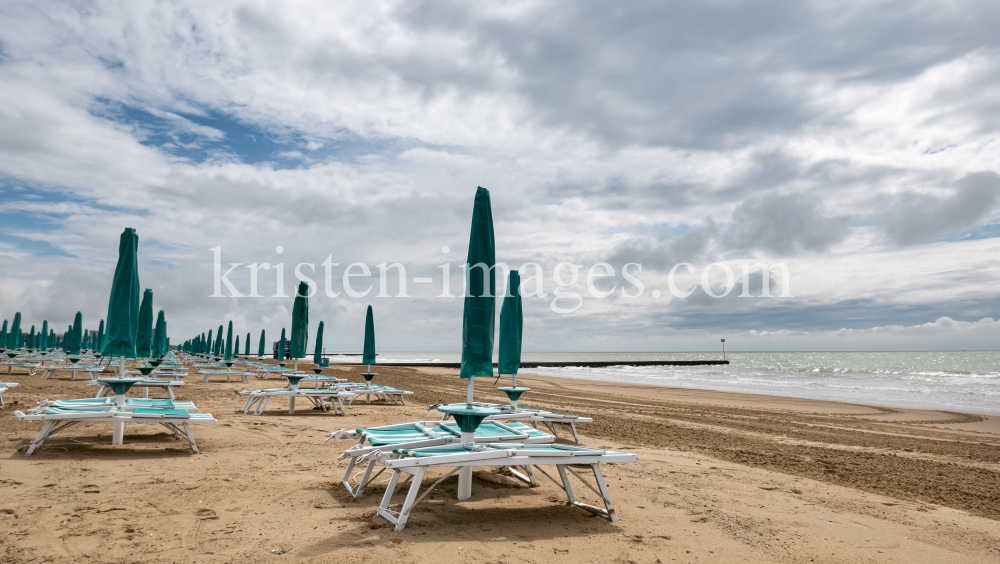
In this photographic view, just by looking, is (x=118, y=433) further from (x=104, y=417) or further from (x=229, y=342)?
(x=229, y=342)

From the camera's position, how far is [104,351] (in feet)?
23.7

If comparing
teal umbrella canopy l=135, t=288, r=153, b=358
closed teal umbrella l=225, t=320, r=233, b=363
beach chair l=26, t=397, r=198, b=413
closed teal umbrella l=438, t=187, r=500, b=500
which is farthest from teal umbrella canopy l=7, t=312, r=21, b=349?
closed teal umbrella l=438, t=187, r=500, b=500

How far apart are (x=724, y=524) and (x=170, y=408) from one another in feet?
23.2

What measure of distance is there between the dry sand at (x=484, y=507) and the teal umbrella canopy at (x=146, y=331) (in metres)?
1.27

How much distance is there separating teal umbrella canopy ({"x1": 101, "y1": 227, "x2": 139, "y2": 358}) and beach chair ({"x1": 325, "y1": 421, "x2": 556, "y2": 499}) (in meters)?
4.00

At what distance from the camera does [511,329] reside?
908 cm

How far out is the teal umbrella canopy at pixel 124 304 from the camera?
292 inches

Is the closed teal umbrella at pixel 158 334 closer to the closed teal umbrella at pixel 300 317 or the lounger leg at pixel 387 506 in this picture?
the closed teal umbrella at pixel 300 317

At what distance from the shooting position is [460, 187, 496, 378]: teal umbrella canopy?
4.89 metres

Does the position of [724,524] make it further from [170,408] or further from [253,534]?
[170,408]

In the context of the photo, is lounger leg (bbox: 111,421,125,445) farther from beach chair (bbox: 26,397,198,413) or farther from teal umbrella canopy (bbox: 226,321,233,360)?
teal umbrella canopy (bbox: 226,321,233,360)

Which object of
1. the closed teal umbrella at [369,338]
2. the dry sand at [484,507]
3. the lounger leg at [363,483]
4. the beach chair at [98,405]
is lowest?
the dry sand at [484,507]

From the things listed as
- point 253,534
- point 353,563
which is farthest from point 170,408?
point 353,563

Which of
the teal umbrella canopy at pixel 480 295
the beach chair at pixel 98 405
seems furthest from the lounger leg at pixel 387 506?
the beach chair at pixel 98 405
